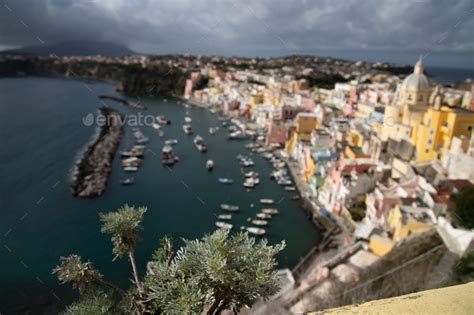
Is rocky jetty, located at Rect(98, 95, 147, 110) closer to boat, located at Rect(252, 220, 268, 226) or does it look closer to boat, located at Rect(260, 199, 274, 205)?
boat, located at Rect(260, 199, 274, 205)

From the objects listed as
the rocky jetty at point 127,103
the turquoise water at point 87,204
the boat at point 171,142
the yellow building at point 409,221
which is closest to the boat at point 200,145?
the turquoise water at point 87,204

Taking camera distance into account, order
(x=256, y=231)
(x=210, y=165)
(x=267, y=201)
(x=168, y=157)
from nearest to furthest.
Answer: (x=256, y=231) → (x=267, y=201) → (x=210, y=165) → (x=168, y=157)

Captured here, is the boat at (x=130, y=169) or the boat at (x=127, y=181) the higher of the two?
the boat at (x=130, y=169)

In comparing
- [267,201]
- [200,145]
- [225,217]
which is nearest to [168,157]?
[200,145]

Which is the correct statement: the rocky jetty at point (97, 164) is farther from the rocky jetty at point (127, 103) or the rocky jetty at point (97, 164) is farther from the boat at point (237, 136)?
the rocky jetty at point (127, 103)

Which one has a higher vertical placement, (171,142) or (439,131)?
(439,131)

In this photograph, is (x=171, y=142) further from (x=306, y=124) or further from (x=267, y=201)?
(x=267, y=201)
